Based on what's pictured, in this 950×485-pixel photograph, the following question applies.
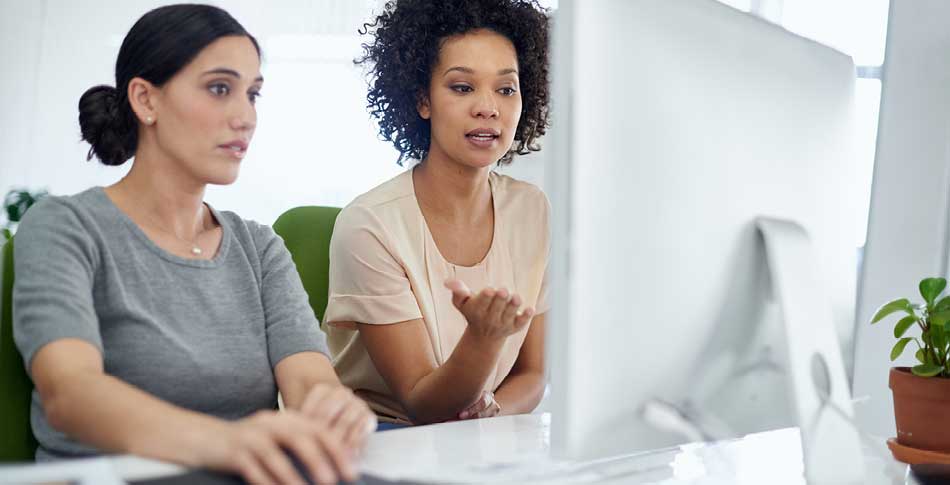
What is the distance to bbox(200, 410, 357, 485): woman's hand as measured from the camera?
71cm

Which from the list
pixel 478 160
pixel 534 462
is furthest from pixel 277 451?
pixel 478 160

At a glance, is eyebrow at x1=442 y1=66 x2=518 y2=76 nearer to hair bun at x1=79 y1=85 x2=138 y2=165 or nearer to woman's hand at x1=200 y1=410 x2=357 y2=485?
hair bun at x1=79 y1=85 x2=138 y2=165

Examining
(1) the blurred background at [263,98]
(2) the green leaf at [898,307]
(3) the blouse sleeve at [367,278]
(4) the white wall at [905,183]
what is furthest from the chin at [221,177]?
(1) the blurred background at [263,98]

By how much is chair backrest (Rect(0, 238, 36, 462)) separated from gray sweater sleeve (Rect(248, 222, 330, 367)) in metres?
0.31

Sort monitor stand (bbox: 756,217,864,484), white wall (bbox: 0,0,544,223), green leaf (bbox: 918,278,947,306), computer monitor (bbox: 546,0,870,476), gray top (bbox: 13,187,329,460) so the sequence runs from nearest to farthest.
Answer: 1. computer monitor (bbox: 546,0,870,476)
2. monitor stand (bbox: 756,217,864,484)
3. gray top (bbox: 13,187,329,460)
4. green leaf (bbox: 918,278,947,306)
5. white wall (bbox: 0,0,544,223)

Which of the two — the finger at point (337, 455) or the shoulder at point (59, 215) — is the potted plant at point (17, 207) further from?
the finger at point (337, 455)

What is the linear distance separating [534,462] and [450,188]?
833mm

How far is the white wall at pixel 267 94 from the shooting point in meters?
3.60

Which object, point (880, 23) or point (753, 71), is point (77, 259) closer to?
point (753, 71)

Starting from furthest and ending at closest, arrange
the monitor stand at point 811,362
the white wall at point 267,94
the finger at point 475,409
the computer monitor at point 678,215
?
the white wall at point 267,94
the finger at point 475,409
the monitor stand at point 811,362
the computer monitor at point 678,215

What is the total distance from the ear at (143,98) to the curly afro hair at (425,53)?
0.69 meters

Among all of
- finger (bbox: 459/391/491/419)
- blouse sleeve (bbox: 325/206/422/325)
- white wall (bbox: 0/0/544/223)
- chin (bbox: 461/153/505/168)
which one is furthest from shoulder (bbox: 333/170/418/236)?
white wall (bbox: 0/0/544/223)

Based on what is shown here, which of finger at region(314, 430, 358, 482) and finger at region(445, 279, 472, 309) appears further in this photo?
finger at region(445, 279, 472, 309)

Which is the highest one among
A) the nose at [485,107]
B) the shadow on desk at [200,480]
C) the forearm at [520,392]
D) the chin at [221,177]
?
the nose at [485,107]
